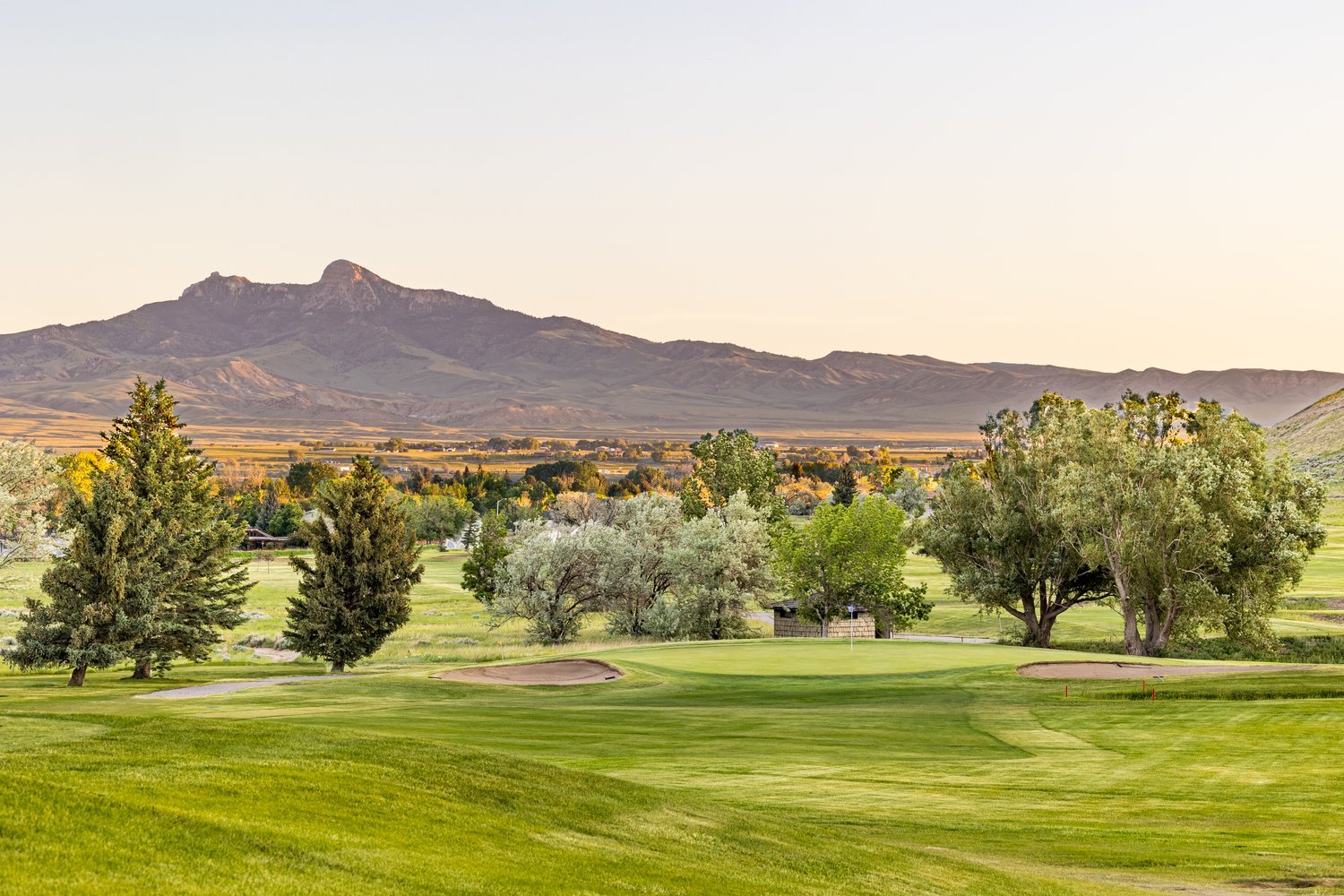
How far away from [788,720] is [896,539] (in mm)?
41822

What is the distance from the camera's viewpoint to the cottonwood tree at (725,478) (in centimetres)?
8956

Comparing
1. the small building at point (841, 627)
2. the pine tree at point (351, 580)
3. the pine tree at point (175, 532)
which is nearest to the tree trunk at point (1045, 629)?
the small building at point (841, 627)

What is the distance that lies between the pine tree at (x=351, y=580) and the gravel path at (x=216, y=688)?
8.35m

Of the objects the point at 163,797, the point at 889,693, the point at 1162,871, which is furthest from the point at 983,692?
the point at 163,797

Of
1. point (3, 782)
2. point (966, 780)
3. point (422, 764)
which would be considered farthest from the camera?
point (966, 780)

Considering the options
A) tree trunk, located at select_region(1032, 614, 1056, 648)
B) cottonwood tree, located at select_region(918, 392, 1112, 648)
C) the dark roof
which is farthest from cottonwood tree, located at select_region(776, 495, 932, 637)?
tree trunk, located at select_region(1032, 614, 1056, 648)

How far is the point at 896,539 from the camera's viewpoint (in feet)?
240

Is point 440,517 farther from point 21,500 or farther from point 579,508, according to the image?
point 21,500

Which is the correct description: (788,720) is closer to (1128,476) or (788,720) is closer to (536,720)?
(536,720)

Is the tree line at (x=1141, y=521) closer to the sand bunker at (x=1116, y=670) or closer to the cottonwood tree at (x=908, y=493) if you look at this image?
the sand bunker at (x=1116, y=670)

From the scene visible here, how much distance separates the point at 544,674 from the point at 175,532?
16898 millimetres

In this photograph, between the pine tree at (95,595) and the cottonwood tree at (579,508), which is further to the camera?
the cottonwood tree at (579,508)

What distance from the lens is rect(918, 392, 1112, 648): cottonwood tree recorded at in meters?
64.1

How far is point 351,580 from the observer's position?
5403 centimetres
